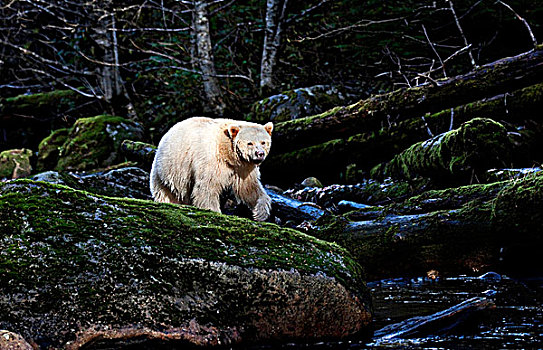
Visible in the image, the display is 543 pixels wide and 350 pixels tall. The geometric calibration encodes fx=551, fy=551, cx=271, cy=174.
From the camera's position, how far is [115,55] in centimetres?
1962

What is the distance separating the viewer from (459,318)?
3846 mm

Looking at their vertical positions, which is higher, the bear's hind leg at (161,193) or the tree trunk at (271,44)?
the tree trunk at (271,44)

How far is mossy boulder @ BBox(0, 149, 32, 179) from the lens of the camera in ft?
55.6

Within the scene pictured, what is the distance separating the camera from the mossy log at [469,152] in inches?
307

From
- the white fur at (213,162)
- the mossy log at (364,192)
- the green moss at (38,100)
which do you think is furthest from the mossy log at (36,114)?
the white fur at (213,162)

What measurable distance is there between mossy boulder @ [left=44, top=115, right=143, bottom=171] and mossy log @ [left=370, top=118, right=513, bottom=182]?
1053 centimetres

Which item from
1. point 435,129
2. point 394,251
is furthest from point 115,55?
point 394,251

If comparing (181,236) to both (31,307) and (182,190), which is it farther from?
(182,190)

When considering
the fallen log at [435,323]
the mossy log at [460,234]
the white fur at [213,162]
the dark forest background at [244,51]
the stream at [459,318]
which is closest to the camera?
the stream at [459,318]

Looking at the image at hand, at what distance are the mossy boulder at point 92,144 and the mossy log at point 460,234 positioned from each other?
11654 mm

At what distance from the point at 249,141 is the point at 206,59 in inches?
423

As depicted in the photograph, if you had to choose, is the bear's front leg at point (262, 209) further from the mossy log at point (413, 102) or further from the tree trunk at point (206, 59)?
the tree trunk at point (206, 59)

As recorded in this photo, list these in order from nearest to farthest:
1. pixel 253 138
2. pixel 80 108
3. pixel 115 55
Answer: pixel 253 138
pixel 115 55
pixel 80 108

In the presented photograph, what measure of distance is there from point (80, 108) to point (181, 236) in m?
20.0
